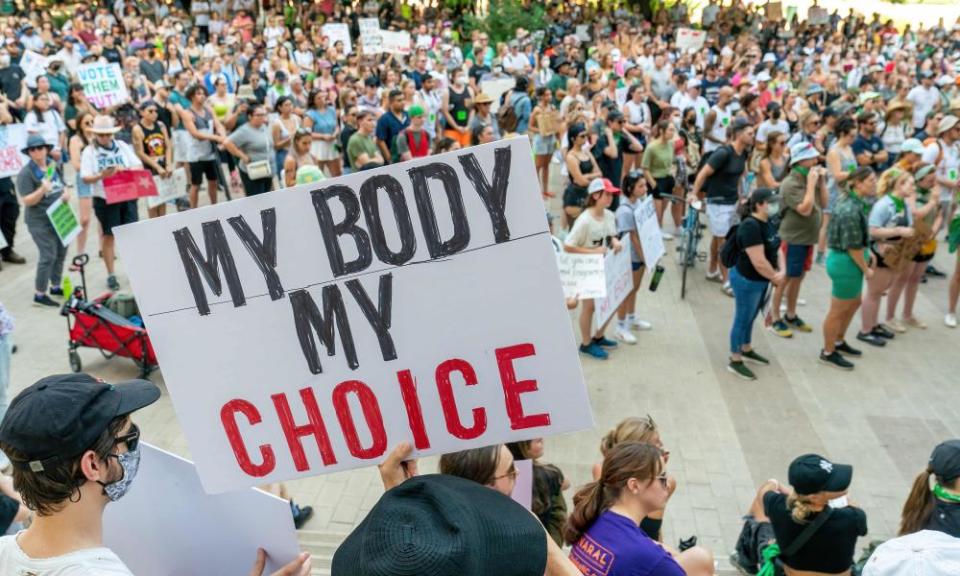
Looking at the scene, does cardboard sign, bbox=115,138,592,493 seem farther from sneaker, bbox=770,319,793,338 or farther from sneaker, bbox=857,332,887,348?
sneaker, bbox=857,332,887,348

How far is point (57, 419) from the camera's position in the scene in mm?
2045

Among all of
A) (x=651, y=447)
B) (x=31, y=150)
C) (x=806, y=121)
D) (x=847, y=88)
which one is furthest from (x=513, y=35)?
(x=651, y=447)

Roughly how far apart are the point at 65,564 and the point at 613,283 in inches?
233

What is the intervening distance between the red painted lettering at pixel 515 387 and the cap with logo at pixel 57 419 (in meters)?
1.04

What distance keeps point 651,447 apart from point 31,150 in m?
7.47

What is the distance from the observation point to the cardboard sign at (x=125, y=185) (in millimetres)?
8477

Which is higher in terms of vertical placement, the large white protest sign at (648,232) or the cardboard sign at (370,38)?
the cardboard sign at (370,38)

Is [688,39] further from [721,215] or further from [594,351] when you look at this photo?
[594,351]

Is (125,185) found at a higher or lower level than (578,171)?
higher

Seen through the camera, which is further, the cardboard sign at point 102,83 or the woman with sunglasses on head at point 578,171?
the cardboard sign at point 102,83

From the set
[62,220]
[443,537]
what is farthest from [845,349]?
[62,220]

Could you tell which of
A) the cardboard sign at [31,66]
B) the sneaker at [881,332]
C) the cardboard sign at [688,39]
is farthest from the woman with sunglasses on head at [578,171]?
the cardboard sign at [688,39]

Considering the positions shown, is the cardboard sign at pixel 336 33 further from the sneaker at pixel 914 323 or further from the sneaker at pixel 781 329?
the sneaker at pixel 914 323

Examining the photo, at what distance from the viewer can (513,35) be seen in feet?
78.2
